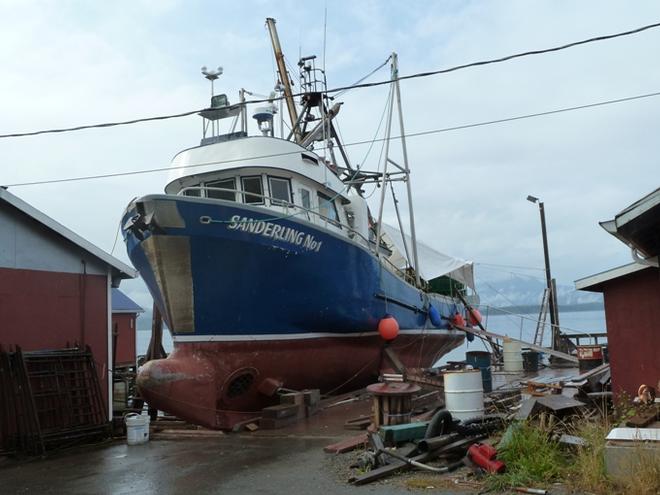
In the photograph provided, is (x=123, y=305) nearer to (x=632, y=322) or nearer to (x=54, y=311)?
(x=54, y=311)

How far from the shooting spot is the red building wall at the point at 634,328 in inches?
330

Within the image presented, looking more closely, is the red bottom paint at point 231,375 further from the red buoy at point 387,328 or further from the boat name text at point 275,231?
the boat name text at point 275,231

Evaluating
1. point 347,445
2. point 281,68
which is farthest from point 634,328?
point 281,68

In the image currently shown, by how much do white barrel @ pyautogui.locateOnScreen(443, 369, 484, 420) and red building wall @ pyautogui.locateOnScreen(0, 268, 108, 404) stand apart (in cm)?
612

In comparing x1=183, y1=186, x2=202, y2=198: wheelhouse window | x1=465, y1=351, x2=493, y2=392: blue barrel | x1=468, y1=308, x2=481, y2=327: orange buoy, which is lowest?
x1=465, y1=351, x2=493, y2=392: blue barrel

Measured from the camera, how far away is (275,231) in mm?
11734

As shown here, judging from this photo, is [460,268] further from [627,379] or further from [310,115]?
[627,379]

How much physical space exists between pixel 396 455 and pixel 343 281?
6256 millimetres

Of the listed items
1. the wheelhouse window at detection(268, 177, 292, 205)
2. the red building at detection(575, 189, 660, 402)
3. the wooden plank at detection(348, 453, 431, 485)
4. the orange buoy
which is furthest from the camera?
the orange buoy

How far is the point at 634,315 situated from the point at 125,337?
2093 centimetres

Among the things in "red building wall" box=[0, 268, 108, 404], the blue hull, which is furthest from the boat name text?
"red building wall" box=[0, 268, 108, 404]

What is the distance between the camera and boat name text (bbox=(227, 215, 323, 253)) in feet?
37.3

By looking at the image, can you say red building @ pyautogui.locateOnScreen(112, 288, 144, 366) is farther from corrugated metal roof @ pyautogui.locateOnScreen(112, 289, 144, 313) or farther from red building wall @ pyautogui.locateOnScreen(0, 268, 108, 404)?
red building wall @ pyautogui.locateOnScreen(0, 268, 108, 404)

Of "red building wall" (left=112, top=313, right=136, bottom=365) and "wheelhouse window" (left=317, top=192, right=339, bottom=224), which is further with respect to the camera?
"red building wall" (left=112, top=313, right=136, bottom=365)
